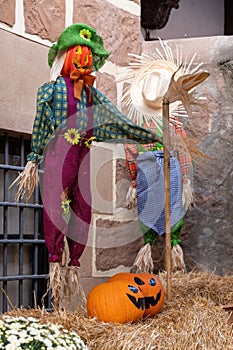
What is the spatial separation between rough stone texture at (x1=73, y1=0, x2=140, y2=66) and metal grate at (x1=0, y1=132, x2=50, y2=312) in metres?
0.73

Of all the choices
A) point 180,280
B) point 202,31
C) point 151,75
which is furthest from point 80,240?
point 202,31

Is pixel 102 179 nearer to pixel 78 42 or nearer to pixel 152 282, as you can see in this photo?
pixel 152 282

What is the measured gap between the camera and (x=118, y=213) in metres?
3.72

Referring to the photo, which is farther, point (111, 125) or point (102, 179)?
point (102, 179)

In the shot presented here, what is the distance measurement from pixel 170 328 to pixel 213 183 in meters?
1.38

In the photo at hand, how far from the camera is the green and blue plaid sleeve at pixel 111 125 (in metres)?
2.88

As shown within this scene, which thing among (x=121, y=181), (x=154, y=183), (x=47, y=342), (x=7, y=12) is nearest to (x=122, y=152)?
(x=121, y=181)

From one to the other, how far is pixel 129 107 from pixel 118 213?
23.6 inches

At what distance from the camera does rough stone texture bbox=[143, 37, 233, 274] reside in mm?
3863

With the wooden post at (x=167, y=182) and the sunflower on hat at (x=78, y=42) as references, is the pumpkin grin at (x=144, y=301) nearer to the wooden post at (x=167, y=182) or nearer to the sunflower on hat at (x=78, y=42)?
the wooden post at (x=167, y=182)

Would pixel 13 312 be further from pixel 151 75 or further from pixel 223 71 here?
pixel 223 71

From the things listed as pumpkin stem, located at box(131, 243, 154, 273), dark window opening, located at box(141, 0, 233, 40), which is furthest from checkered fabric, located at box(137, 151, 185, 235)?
dark window opening, located at box(141, 0, 233, 40)

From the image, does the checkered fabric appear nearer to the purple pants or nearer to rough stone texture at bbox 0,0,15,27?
the purple pants

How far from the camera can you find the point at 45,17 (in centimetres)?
335
